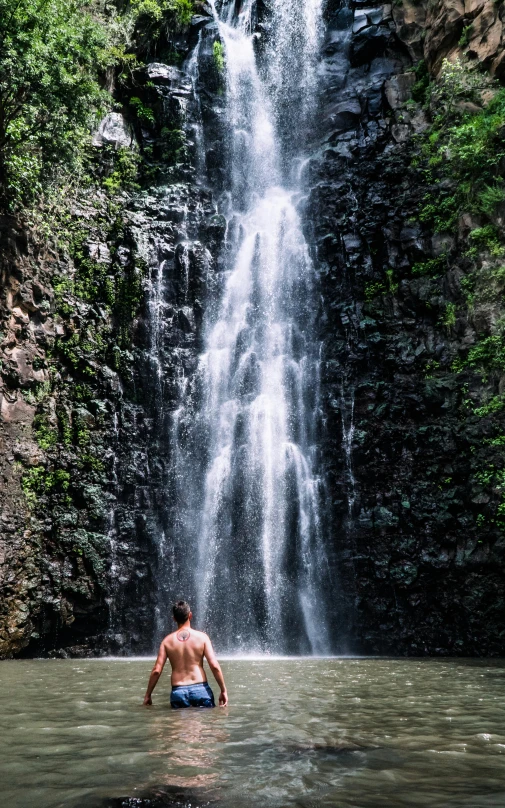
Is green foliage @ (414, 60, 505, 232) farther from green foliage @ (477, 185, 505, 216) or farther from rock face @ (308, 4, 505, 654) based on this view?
rock face @ (308, 4, 505, 654)

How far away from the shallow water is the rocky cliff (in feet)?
17.7

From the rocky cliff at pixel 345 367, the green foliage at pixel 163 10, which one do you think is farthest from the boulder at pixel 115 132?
the green foliage at pixel 163 10

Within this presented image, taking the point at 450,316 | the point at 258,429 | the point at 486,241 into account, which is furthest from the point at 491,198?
the point at 258,429

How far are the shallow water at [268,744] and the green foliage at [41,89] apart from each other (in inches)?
459

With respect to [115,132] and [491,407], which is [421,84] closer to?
[115,132]

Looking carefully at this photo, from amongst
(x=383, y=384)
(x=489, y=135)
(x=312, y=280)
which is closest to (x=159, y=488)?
(x=383, y=384)

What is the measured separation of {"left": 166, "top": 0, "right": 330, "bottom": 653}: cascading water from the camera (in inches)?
574

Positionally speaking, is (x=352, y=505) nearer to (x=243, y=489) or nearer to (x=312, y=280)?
(x=243, y=489)

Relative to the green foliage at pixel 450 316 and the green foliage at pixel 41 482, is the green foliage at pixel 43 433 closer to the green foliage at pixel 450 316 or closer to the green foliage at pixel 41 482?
the green foliage at pixel 41 482

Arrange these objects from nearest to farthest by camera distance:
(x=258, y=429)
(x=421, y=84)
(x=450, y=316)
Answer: (x=450, y=316) < (x=258, y=429) < (x=421, y=84)

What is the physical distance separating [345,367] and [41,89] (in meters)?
9.64

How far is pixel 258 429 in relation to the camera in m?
16.6

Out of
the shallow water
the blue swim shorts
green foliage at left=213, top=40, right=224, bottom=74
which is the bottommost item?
the shallow water

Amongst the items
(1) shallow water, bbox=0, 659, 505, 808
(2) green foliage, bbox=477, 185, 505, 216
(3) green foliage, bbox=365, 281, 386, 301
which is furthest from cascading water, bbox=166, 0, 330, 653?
(1) shallow water, bbox=0, 659, 505, 808
